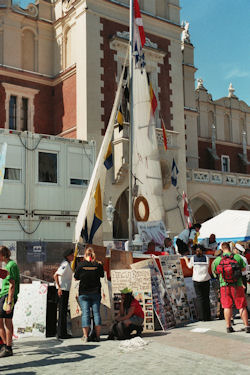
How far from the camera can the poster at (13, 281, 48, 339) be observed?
921cm

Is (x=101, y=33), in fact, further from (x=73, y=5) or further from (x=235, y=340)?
(x=235, y=340)

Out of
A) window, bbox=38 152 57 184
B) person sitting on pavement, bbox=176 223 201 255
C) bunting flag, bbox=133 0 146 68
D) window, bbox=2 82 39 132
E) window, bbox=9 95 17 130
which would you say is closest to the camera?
person sitting on pavement, bbox=176 223 201 255

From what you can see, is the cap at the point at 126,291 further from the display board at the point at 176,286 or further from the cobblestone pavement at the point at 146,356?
the display board at the point at 176,286

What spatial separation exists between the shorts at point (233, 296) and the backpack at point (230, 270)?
5.5 inches

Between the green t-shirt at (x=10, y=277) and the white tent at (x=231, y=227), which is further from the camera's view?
the white tent at (x=231, y=227)

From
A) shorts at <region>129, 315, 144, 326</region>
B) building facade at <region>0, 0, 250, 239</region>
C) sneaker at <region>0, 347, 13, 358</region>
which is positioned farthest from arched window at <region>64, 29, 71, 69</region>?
sneaker at <region>0, 347, 13, 358</region>

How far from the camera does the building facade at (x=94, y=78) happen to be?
21.5 m

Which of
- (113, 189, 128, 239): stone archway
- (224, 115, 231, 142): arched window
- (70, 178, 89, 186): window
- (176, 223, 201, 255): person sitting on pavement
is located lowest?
(176, 223, 201, 255): person sitting on pavement

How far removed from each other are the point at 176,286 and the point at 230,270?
1844mm

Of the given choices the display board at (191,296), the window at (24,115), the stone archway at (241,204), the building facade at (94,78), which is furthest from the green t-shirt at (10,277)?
the stone archway at (241,204)

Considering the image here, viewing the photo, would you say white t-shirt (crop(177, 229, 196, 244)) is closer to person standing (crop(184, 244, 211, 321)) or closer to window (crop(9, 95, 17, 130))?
person standing (crop(184, 244, 211, 321))

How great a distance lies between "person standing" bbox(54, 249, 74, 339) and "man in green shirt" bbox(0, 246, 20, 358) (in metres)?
1.55

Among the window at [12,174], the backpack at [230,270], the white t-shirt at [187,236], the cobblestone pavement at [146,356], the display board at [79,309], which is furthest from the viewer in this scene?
the window at [12,174]

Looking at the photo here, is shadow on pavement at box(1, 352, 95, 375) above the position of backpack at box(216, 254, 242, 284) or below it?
below
